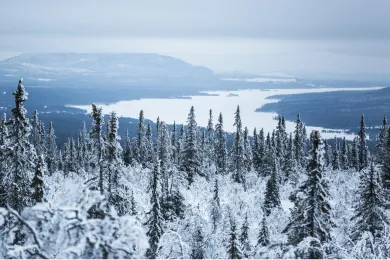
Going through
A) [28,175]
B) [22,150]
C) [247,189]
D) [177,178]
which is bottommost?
[247,189]

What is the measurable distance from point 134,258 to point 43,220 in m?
1.29

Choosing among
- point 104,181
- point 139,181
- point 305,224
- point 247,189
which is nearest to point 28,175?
point 104,181

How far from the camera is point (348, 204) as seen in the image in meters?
36.5

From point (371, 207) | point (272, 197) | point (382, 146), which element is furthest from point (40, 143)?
point (371, 207)

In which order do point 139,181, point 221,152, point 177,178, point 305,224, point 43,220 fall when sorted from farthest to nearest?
Answer: point 221,152
point 139,181
point 177,178
point 305,224
point 43,220

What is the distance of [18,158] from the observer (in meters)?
22.6

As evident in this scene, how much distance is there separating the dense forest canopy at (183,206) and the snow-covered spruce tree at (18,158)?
0.19 feet

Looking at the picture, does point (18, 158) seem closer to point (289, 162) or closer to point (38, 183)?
point (38, 183)

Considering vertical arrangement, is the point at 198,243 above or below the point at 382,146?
below

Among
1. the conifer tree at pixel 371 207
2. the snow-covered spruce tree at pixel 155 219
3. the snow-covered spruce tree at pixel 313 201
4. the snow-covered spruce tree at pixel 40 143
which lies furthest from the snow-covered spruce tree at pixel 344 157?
the snow-covered spruce tree at pixel 313 201

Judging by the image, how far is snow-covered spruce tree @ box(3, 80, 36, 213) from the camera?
22.3m

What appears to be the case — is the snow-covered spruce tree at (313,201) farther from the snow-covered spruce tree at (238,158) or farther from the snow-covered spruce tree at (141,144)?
the snow-covered spruce tree at (141,144)

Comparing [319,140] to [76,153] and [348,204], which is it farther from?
[76,153]

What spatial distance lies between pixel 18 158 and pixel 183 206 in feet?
57.1
